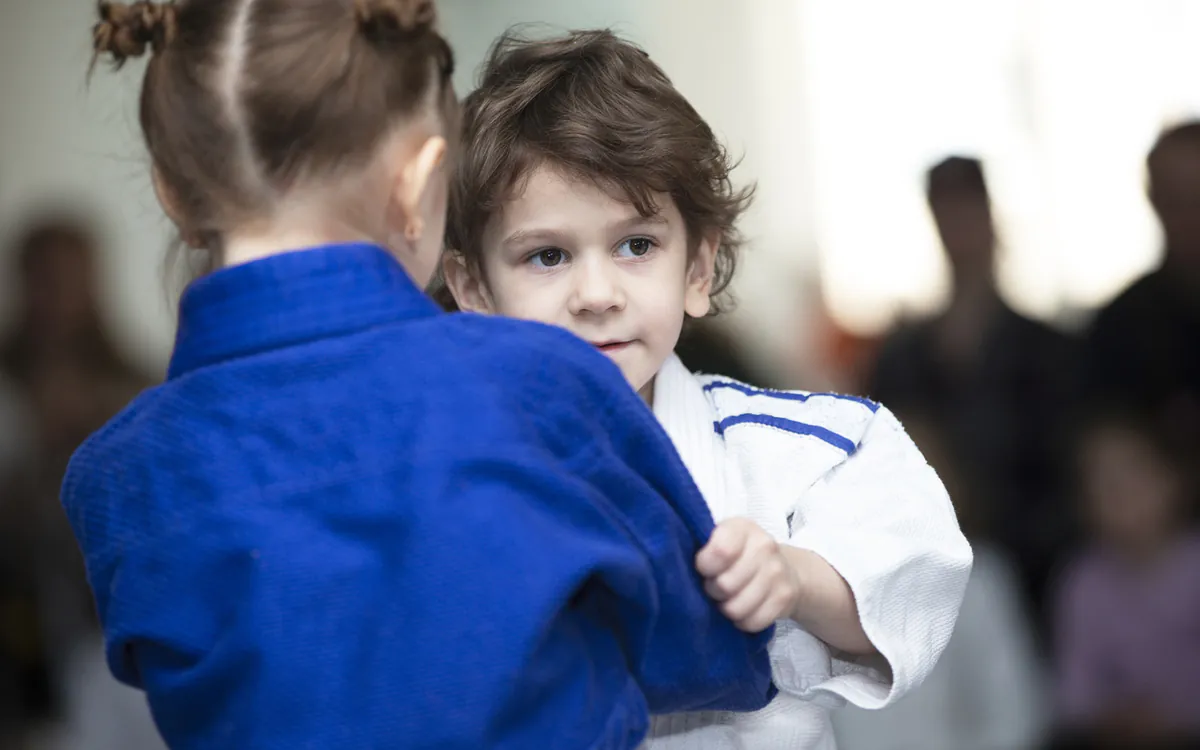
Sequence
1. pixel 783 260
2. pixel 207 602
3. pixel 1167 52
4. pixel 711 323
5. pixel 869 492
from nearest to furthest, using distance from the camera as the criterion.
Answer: pixel 207 602 < pixel 869 492 < pixel 711 323 < pixel 1167 52 < pixel 783 260

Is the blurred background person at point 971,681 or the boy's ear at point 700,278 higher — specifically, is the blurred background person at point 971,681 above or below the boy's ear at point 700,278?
below

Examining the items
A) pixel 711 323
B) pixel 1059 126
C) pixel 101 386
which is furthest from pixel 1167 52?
pixel 101 386

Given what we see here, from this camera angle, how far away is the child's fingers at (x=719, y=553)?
0.91 m

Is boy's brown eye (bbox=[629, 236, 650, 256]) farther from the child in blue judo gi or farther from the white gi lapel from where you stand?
the child in blue judo gi

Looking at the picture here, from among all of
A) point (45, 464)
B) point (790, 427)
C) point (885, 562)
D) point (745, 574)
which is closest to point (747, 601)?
point (745, 574)

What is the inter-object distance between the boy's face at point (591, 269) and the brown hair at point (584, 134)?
0.02 m

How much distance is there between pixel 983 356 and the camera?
2.60 m

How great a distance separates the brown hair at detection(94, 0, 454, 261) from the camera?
34.0 inches

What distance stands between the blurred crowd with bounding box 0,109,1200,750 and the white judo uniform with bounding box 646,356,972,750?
3.78 ft

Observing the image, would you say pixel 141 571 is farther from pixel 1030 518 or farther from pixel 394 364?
pixel 1030 518

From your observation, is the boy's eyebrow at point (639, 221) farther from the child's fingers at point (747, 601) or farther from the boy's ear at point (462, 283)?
the child's fingers at point (747, 601)

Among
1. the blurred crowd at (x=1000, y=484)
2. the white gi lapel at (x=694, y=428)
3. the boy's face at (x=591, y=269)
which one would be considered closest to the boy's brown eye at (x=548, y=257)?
the boy's face at (x=591, y=269)

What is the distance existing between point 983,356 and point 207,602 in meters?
1.99

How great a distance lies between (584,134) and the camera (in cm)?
120
